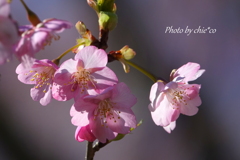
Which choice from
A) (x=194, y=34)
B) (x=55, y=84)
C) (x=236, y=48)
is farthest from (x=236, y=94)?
(x=55, y=84)

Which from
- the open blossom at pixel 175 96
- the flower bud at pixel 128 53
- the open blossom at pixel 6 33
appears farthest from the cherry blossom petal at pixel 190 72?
the open blossom at pixel 6 33

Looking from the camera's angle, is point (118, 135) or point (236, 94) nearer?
point (118, 135)

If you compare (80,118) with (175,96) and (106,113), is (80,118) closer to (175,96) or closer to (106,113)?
(106,113)

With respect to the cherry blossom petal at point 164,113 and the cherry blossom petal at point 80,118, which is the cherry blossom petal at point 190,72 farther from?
the cherry blossom petal at point 80,118

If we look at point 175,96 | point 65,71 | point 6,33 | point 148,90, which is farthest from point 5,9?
point 148,90

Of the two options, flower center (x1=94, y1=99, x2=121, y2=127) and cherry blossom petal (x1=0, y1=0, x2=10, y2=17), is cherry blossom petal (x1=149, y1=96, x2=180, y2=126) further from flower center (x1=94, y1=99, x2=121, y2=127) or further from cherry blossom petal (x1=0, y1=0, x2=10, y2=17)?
cherry blossom petal (x1=0, y1=0, x2=10, y2=17)

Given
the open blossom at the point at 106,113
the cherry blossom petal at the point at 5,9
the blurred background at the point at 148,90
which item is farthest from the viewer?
the blurred background at the point at 148,90

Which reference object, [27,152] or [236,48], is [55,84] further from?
[236,48]
